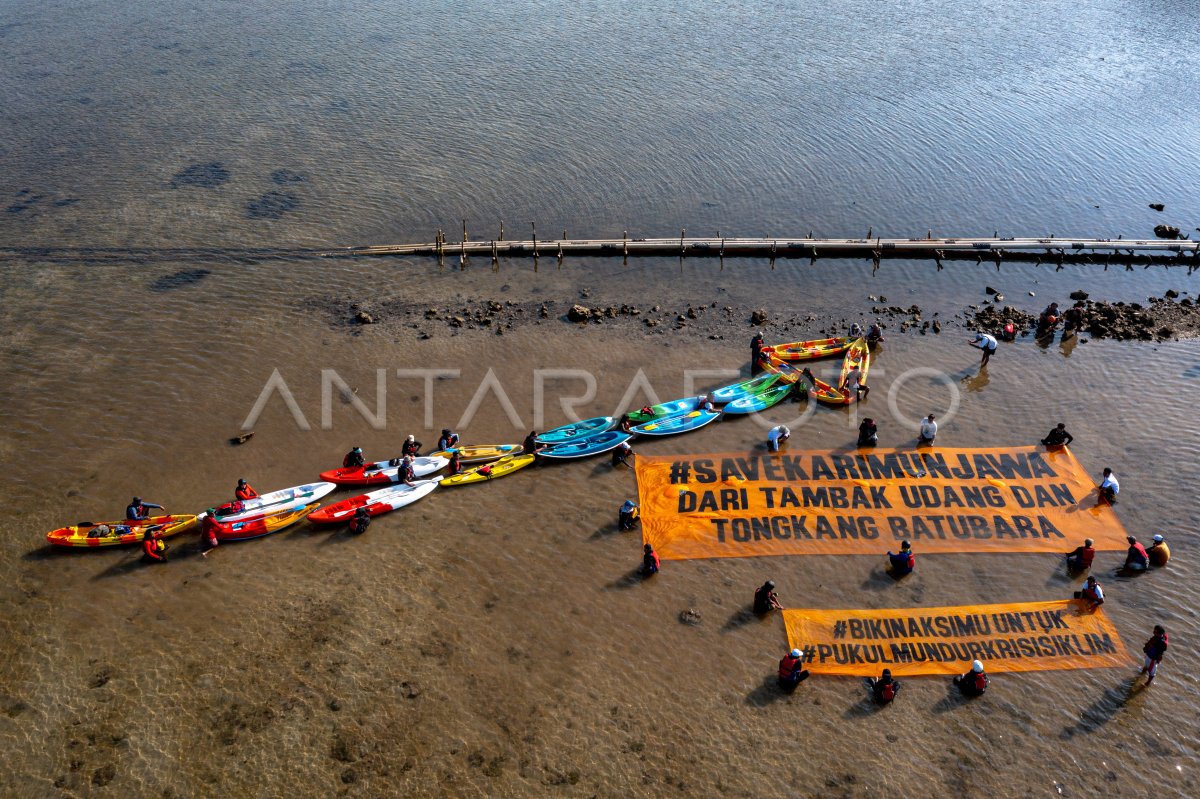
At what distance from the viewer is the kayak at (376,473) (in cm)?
2823

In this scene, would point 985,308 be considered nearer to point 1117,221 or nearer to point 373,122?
point 1117,221

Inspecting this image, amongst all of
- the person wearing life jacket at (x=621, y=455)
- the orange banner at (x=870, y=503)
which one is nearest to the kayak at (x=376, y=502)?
the person wearing life jacket at (x=621, y=455)

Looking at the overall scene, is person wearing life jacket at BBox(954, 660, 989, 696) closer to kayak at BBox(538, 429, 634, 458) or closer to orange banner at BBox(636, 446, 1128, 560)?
orange banner at BBox(636, 446, 1128, 560)

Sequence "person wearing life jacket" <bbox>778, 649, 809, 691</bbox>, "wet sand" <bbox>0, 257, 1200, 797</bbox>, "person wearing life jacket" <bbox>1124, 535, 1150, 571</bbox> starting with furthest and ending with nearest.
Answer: "person wearing life jacket" <bbox>1124, 535, 1150, 571</bbox>, "person wearing life jacket" <bbox>778, 649, 809, 691</bbox>, "wet sand" <bbox>0, 257, 1200, 797</bbox>

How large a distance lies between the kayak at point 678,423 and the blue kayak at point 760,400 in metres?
0.86

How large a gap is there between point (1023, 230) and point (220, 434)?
44.4m

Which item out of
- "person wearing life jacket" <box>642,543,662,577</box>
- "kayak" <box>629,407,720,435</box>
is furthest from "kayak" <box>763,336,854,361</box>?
"person wearing life jacket" <box>642,543,662,577</box>

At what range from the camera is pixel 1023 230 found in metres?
46.3

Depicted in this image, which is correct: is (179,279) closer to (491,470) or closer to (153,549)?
(153,549)

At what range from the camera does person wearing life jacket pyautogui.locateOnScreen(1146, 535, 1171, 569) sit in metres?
25.2

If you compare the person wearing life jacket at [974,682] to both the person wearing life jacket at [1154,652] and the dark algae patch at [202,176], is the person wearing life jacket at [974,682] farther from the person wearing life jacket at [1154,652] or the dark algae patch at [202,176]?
the dark algae patch at [202,176]

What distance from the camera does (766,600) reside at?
932 inches

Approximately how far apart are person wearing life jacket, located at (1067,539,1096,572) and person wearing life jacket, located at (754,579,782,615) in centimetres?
977

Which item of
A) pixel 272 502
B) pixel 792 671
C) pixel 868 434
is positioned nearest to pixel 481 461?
pixel 272 502
